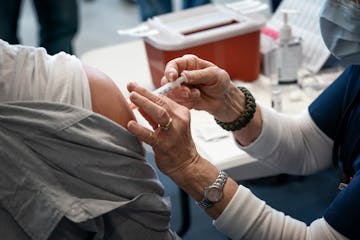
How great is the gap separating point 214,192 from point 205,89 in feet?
0.89

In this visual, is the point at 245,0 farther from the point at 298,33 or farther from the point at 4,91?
the point at 4,91

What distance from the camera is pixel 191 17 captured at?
1714 millimetres

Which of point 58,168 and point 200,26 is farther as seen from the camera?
point 200,26

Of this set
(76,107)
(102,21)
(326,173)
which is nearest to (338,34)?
(76,107)

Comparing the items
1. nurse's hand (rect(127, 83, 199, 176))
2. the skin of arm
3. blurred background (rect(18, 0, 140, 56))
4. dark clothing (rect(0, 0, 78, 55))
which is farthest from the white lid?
blurred background (rect(18, 0, 140, 56))

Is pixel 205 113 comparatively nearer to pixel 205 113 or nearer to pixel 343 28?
pixel 205 113

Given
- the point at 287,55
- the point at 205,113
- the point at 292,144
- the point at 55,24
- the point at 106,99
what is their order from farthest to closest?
1. the point at 55,24
2. the point at 287,55
3. the point at 205,113
4. the point at 292,144
5. the point at 106,99

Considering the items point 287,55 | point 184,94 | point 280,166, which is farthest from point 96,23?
point 184,94

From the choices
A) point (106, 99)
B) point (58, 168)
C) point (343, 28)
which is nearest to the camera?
point (58, 168)

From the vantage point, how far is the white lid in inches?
60.4

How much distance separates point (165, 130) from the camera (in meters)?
0.92

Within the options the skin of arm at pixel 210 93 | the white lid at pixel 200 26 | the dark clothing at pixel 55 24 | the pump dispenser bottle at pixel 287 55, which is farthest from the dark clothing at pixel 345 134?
the dark clothing at pixel 55 24

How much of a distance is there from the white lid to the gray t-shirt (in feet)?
2.41

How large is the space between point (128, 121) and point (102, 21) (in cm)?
390
